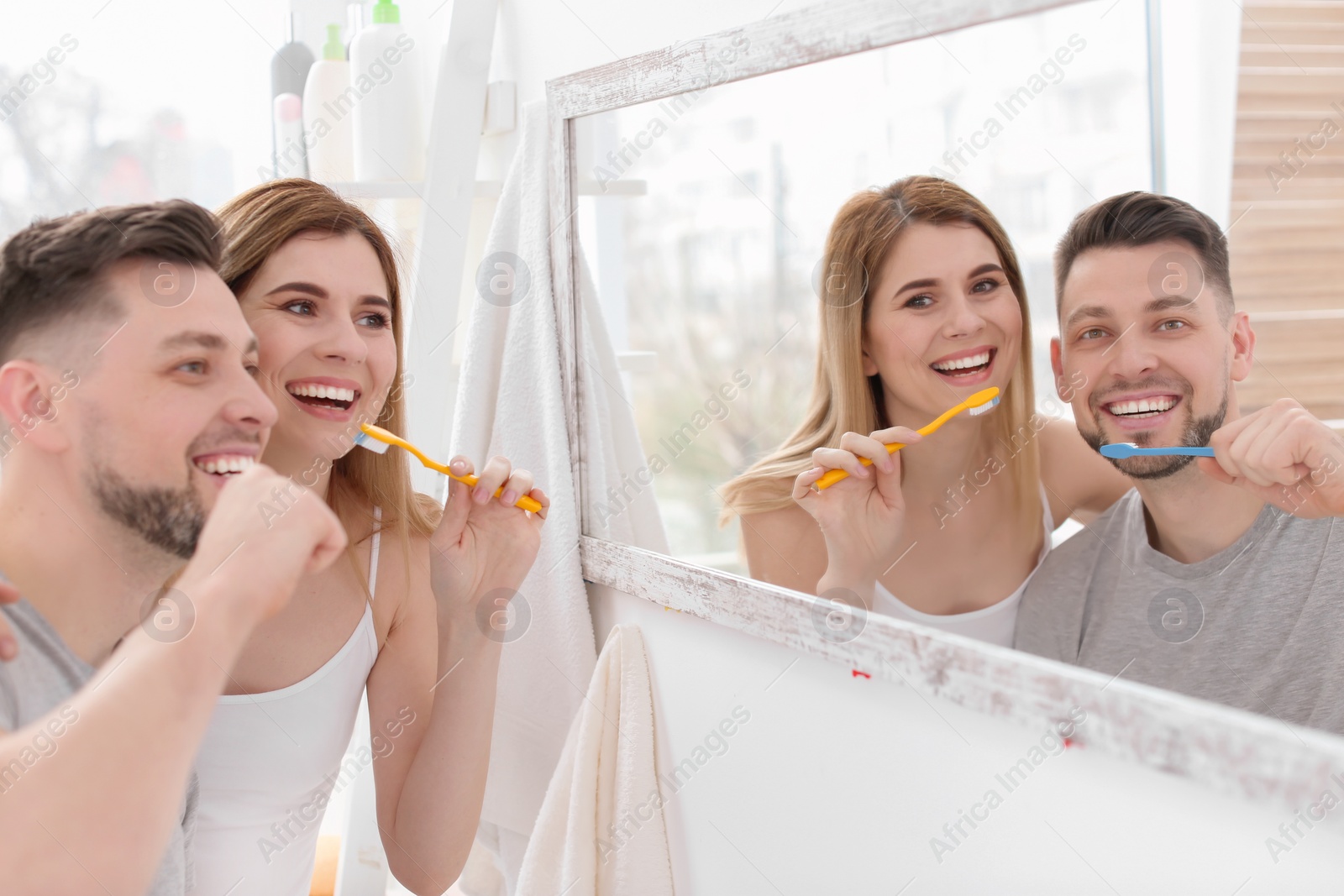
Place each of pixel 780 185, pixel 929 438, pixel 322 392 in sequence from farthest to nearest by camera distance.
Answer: pixel 322 392 < pixel 780 185 < pixel 929 438

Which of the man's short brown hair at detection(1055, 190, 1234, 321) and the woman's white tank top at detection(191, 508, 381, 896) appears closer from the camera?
the man's short brown hair at detection(1055, 190, 1234, 321)

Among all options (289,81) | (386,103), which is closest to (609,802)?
(386,103)

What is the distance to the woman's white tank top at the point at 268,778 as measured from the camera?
91cm

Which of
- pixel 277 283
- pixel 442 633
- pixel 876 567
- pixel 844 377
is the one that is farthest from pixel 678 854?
pixel 277 283

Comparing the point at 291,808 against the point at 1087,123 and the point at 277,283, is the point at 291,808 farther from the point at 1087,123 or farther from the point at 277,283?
the point at 1087,123

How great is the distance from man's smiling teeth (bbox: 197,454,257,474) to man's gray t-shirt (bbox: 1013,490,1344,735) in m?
0.55

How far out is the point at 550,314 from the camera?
1.08 metres

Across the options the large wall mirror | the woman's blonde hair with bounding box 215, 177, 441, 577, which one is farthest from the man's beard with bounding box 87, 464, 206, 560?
the large wall mirror

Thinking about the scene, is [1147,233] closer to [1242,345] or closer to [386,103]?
[1242,345]

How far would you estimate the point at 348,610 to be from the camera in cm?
99

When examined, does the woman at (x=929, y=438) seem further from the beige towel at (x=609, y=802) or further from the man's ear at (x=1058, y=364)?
the beige towel at (x=609, y=802)

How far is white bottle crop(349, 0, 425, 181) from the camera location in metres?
1.26

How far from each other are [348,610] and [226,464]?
0.32 metres

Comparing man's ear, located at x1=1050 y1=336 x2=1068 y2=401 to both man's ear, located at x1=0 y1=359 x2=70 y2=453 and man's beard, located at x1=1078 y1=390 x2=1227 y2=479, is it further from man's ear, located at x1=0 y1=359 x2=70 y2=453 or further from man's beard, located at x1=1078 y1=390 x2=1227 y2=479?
man's ear, located at x1=0 y1=359 x2=70 y2=453
